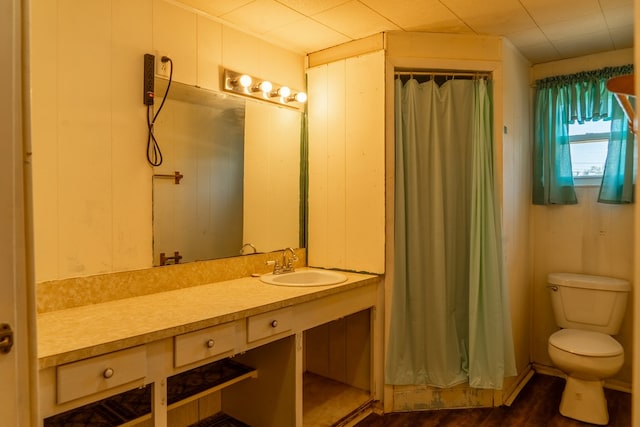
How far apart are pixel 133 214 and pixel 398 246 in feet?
4.79

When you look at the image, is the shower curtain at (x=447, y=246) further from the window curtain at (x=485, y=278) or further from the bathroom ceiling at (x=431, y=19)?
the bathroom ceiling at (x=431, y=19)

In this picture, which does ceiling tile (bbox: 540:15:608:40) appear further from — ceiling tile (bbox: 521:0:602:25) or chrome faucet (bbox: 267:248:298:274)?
chrome faucet (bbox: 267:248:298:274)

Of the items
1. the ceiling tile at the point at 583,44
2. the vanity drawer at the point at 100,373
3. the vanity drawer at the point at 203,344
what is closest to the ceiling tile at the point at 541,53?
the ceiling tile at the point at 583,44

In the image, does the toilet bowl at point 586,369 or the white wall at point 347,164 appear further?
the white wall at point 347,164

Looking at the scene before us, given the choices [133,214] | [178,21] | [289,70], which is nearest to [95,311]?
[133,214]

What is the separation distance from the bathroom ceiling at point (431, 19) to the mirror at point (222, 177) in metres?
0.44

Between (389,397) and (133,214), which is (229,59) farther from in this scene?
(389,397)

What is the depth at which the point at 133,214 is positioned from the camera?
1.98 metres

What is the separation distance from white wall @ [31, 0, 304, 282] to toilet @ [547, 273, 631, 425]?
240 cm

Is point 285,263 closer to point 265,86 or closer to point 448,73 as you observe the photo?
point 265,86

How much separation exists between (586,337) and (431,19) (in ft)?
6.85

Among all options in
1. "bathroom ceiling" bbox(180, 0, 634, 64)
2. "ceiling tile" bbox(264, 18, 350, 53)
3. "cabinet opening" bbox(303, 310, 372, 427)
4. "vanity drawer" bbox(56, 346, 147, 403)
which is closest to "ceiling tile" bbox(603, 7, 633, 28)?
"bathroom ceiling" bbox(180, 0, 634, 64)

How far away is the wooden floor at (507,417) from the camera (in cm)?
240

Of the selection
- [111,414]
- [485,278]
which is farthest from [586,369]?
[111,414]
